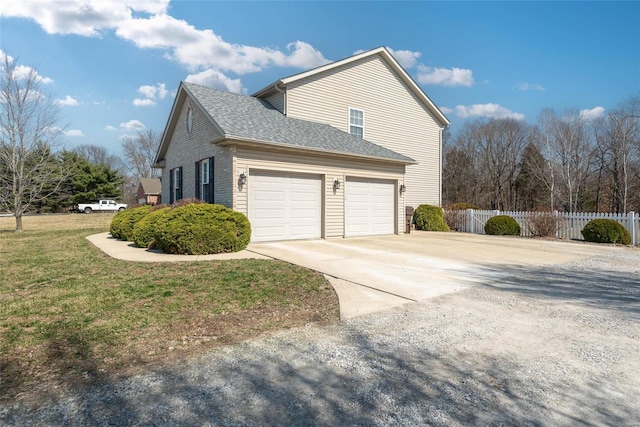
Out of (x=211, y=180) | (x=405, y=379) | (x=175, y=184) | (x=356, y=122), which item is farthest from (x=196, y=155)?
(x=405, y=379)

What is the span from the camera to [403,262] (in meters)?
7.99

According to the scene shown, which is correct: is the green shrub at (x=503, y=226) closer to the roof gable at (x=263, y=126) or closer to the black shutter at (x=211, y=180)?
the roof gable at (x=263, y=126)

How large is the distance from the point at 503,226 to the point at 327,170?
8230 mm

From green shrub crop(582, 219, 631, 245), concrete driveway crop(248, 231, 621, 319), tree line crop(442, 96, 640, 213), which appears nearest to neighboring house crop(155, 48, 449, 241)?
concrete driveway crop(248, 231, 621, 319)

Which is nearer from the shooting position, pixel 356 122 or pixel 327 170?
pixel 327 170

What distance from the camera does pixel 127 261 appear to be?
805 cm

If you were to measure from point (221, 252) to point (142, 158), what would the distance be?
49018 mm

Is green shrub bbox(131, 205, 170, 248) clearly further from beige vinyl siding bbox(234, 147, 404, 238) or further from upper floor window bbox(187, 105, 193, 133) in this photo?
upper floor window bbox(187, 105, 193, 133)

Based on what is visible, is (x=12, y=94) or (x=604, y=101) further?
(x=604, y=101)

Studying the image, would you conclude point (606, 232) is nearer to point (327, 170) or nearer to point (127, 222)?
point (327, 170)

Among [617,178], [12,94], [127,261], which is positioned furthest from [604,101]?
[12,94]

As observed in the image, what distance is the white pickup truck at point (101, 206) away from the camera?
41156 millimetres

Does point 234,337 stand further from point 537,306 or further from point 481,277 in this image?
point 481,277

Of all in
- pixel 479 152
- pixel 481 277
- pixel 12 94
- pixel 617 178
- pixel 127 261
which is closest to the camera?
pixel 481 277
